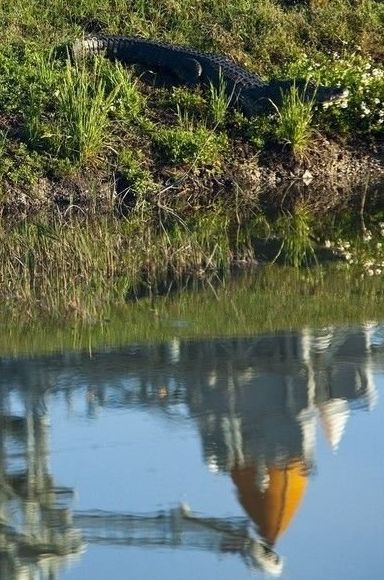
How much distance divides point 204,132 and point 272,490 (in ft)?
27.0

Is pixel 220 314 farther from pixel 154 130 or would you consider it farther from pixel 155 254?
pixel 154 130

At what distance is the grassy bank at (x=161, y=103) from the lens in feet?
39.0

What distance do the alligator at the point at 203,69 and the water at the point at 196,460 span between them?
21.9ft

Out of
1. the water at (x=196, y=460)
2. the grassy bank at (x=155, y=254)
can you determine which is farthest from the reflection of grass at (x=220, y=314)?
the water at (x=196, y=460)

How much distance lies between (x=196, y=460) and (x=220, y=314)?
2.40 meters

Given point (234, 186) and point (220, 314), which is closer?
point (220, 314)

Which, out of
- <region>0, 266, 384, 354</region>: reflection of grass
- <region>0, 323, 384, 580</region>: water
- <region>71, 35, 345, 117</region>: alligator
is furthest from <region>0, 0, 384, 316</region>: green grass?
<region>0, 323, 384, 580</region>: water

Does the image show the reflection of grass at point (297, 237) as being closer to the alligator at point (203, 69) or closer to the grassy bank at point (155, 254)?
the grassy bank at point (155, 254)

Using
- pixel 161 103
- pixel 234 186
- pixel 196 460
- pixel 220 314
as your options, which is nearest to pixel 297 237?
pixel 234 186

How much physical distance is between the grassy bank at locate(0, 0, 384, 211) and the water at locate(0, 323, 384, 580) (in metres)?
5.58

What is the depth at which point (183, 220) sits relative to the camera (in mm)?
10961

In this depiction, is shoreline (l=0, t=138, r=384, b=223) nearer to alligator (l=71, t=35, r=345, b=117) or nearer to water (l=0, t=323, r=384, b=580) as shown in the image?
alligator (l=71, t=35, r=345, b=117)

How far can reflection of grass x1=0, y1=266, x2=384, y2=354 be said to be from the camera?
6.75m

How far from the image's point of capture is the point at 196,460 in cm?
494
